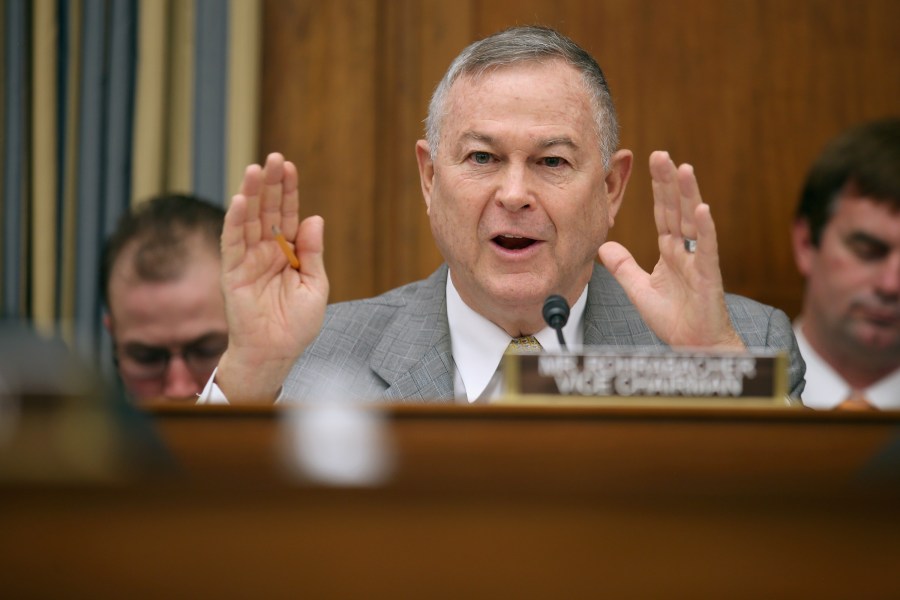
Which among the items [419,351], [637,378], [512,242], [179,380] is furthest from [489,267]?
[637,378]

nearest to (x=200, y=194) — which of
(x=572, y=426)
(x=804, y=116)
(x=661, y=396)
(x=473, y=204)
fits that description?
(x=473, y=204)

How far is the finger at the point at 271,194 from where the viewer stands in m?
1.59

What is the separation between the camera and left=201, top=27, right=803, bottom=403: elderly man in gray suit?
1.63 meters

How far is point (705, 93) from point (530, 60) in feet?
3.55

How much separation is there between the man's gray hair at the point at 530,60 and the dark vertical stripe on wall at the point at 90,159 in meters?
1.12

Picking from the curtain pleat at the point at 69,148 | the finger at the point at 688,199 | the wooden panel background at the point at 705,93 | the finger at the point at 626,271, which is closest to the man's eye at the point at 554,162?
the finger at the point at 626,271

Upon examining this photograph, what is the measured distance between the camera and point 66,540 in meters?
0.70

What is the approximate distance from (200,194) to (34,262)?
46 centimetres

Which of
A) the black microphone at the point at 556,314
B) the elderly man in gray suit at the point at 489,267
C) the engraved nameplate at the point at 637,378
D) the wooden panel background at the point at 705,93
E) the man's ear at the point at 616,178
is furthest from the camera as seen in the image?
the wooden panel background at the point at 705,93

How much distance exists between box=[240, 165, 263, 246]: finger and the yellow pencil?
3cm

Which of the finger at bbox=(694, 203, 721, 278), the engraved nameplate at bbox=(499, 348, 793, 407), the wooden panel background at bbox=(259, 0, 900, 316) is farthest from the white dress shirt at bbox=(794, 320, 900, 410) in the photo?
the engraved nameplate at bbox=(499, 348, 793, 407)

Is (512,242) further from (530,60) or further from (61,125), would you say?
(61,125)

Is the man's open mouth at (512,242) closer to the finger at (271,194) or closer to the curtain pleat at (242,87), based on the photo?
the finger at (271,194)

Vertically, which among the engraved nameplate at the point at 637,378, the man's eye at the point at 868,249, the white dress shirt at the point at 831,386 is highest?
the man's eye at the point at 868,249
